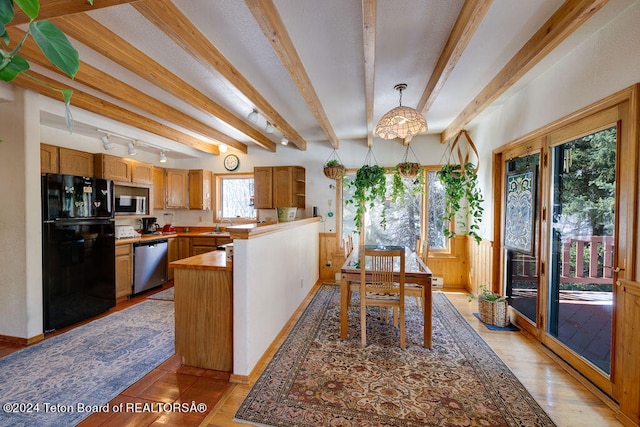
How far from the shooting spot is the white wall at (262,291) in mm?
2137

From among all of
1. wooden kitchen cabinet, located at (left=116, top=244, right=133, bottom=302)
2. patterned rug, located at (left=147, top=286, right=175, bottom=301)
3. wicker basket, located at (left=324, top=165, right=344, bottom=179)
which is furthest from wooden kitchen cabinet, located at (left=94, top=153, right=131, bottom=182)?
wicker basket, located at (left=324, top=165, right=344, bottom=179)

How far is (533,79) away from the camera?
273cm

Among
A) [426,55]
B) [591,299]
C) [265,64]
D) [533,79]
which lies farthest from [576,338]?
[265,64]

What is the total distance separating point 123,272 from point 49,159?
165 centimetres

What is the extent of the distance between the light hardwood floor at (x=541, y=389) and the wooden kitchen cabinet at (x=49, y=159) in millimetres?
3377

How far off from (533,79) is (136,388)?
14.6 ft

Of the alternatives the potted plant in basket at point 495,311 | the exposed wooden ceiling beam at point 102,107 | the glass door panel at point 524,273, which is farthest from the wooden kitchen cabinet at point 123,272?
the glass door panel at point 524,273

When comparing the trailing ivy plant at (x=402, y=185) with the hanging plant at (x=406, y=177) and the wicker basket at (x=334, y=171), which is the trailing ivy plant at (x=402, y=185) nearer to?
the hanging plant at (x=406, y=177)

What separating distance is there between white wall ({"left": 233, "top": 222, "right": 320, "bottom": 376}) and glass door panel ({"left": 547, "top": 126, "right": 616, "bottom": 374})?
8.60 ft

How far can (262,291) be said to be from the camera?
7.94ft

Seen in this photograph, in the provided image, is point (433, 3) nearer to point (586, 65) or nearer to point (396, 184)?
point (586, 65)

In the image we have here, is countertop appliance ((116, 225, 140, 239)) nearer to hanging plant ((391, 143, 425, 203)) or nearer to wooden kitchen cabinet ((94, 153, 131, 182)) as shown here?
wooden kitchen cabinet ((94, 153, 131, 182))

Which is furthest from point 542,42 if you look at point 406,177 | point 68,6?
point 68,6

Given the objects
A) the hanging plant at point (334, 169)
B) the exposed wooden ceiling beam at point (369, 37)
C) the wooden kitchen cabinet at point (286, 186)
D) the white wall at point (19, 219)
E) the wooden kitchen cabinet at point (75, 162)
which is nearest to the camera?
the exposed wooden ceiling beam at point (369, 37)
